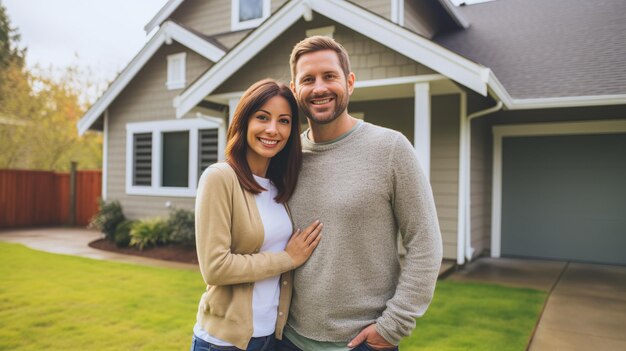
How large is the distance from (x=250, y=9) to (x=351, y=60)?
4.42m

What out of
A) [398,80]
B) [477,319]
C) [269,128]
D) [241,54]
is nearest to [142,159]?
[241,54]

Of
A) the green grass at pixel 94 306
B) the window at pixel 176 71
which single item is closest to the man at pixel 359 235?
the green grass at pixel 94 306

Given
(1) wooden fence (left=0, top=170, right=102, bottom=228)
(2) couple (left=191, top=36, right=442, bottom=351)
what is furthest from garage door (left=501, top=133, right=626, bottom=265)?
(1) wooden fence (left=0, top=170, right=102, bottom=228)

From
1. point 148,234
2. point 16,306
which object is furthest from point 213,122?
point 16,306

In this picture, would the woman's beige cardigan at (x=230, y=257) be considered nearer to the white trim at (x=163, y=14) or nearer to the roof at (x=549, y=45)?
the roof at (x=549, y=45)

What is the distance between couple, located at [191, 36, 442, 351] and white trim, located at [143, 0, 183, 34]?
1061cm

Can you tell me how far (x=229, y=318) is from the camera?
1.73 m

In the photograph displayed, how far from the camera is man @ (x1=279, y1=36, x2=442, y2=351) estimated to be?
1687mm

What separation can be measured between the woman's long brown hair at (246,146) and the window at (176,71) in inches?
357

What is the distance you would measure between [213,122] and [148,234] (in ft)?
8.49

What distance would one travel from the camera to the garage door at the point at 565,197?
777 centimetres

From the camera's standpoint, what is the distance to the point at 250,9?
1025 centimetres

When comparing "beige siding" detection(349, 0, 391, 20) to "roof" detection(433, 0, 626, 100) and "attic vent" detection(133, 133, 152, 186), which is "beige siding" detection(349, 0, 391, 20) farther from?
"attic vent" detection(133, 133, 152, 186)

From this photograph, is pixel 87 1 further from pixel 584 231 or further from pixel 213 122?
pixel 584 231
